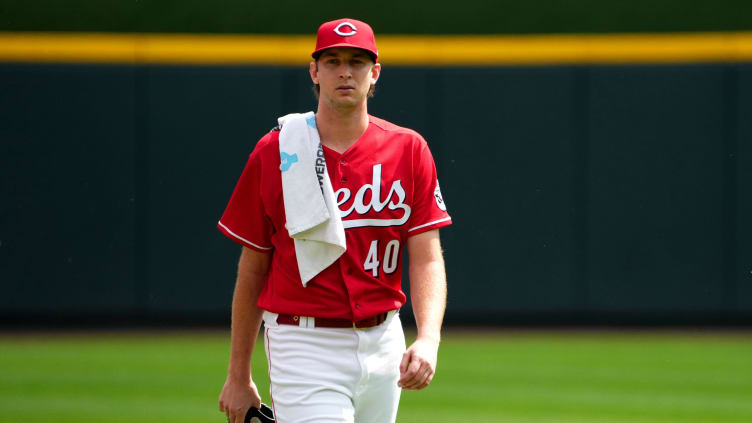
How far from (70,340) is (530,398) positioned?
5303 mm

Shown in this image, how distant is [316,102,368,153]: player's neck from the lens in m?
3.44

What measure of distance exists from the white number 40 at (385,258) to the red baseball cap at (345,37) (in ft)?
1.97

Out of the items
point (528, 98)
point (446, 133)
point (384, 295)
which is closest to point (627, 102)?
point (528, 98)

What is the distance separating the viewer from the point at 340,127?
346 centimetres

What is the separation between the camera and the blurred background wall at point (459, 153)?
1205 cm

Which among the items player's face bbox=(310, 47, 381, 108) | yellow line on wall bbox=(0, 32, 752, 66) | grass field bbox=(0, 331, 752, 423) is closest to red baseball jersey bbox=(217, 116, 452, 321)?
player's face bbox=(310, 47, 381, 108)

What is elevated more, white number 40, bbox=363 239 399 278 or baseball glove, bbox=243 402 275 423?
white number 40, bbox=363 239 399 278


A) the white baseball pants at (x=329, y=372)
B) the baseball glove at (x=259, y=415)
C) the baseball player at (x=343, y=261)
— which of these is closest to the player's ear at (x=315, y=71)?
the baseball player at (x=343, y=261)

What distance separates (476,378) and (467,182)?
3.73m

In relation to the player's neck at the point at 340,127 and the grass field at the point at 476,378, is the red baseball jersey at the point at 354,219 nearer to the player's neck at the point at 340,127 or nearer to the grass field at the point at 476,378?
the player's neck at the point at 340,127

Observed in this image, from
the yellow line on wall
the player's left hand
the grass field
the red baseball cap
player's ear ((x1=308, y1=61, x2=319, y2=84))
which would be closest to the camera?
the player's left hand

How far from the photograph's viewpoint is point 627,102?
12164 mm

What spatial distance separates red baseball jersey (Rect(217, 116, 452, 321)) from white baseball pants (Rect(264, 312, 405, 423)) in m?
0.07

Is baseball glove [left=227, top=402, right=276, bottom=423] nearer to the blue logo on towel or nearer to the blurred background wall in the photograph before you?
the blue logo on towel
